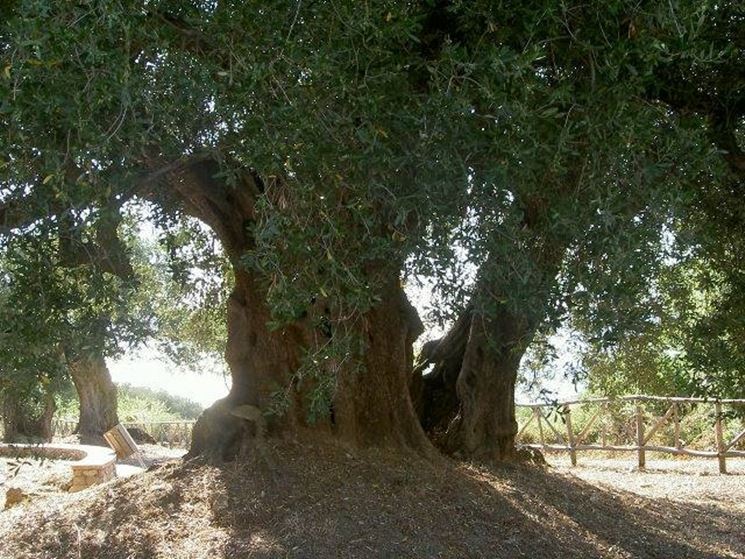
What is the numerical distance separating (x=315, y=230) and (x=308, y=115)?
69 cm

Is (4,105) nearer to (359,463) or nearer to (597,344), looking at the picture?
(597,344)

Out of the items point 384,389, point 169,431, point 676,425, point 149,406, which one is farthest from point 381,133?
point 149,406

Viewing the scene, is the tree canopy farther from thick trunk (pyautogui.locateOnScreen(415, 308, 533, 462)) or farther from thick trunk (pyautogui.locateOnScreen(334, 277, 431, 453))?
thick trunk (pyautogui.locateOnScreen(415, 308, 533, 462))

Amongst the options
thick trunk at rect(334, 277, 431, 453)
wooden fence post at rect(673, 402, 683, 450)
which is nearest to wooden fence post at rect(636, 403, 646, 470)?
wooden fence post at rect(673, 402, 683, 450)

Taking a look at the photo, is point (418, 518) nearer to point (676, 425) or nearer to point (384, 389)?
point (384, 389)

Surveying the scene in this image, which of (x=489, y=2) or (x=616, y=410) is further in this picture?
(x=616, y=410)

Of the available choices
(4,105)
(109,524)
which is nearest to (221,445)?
(109,524)

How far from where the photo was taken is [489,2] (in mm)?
5445

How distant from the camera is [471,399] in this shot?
10328mm

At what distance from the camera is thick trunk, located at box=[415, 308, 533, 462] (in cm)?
1021

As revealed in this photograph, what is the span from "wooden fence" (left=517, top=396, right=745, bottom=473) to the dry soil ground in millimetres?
4262

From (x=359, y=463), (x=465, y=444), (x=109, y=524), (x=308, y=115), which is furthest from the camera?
(x=465, y=444)

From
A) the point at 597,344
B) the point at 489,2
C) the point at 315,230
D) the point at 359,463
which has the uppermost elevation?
the point at 489,2

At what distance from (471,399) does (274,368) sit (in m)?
2.55
